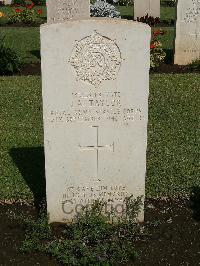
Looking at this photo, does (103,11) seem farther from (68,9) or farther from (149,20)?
(68,9)

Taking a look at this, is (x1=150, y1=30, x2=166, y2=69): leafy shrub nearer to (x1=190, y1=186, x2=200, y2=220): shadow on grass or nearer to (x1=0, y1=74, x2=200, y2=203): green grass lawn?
(x1=0, y1=74, x2=200, y2=203): green grass lawn

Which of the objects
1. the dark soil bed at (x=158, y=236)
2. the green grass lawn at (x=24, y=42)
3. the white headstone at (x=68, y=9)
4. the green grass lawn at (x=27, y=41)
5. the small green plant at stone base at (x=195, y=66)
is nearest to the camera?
the dark soil bed at (x=158, y=236)

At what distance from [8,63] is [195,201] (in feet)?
23.6

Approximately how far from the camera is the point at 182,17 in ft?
37.8

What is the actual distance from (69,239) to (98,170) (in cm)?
70

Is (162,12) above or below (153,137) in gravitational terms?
above

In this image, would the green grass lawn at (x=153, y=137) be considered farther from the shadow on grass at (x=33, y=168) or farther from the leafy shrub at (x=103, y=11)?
the leafy shrub at (x=103, y=11)

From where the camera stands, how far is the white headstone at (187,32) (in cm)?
1141

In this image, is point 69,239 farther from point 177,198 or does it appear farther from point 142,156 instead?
point 177,198

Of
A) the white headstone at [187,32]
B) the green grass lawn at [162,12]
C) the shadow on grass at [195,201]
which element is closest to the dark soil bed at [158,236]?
the shadow on grass at [195,201]

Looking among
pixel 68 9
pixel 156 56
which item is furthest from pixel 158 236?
pixel 68 9

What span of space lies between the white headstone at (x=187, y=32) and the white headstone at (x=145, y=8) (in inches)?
320

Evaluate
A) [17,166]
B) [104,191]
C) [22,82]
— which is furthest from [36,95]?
[104,191]

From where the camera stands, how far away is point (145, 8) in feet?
64.6
